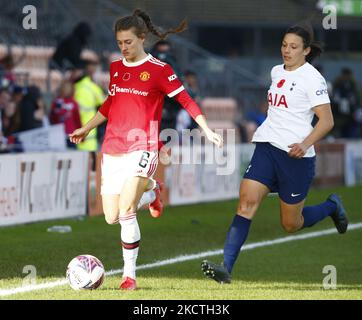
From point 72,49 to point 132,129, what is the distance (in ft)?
37.6

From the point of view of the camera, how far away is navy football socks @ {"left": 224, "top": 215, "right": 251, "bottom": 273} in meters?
9.44

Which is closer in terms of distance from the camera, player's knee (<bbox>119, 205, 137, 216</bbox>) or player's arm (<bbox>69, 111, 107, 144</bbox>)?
player's knee (<bbox>119, 205, 137, 216</bbox>)

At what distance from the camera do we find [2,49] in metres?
21.5

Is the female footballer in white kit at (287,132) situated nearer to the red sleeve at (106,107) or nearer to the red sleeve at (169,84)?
the red sleeve at (169,84)

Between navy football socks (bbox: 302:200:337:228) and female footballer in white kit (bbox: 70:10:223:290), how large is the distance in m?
1.86

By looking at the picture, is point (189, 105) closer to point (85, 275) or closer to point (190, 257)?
point (85, 275)

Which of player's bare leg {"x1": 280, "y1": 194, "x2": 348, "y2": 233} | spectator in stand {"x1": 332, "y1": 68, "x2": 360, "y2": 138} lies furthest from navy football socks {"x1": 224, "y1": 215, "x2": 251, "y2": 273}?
spectator in stand {"x1": 332, "y1": 68, "x2": 360, "y2": 138}

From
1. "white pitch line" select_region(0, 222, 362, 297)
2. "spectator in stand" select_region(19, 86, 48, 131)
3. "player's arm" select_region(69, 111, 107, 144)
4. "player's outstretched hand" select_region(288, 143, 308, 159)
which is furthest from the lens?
"spectator in stand" select_region(19, 86, 48, 131)

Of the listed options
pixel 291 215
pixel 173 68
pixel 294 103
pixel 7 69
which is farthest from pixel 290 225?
pixel 7 69

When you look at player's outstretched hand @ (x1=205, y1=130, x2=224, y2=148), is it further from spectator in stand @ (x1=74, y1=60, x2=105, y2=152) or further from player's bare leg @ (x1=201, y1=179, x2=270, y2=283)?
spectator in stand @ (x1=74, y1=60, x2=105, y2=152)

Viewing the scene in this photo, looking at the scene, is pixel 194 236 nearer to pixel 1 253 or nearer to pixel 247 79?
pixel 1 253

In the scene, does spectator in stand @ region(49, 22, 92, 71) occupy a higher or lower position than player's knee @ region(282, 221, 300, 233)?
higher

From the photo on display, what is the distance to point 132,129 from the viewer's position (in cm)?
916
